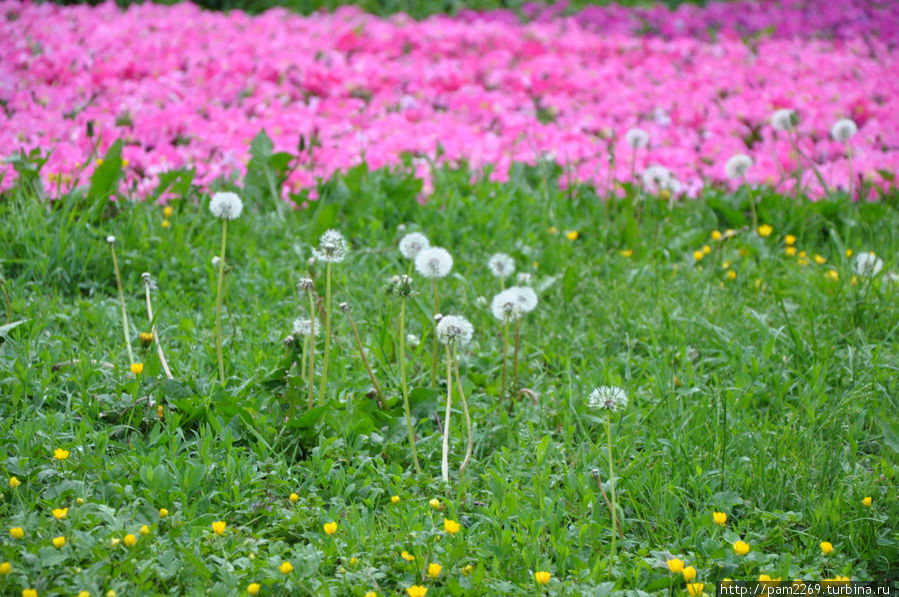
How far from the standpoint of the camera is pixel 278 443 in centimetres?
205

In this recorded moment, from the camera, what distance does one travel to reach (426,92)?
4.95 metres

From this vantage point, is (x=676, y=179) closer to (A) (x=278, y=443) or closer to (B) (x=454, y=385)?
(B) (x=454, y=385)

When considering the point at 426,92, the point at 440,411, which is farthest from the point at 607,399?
Result: the point at 426,92

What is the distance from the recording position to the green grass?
1.70 m

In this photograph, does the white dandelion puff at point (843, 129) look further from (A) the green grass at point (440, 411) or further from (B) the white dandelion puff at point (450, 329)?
(B) the white dandelion puff at point (450, 329)

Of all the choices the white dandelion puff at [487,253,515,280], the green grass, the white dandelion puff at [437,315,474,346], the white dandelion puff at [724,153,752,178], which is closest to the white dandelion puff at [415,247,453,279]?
the white dandelion puff at [437,315,474,346]

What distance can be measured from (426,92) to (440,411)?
3111mm

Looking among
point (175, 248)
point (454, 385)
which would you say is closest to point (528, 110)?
point (175, 248)

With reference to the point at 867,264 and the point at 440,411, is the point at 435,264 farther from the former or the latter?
the point at 867,264

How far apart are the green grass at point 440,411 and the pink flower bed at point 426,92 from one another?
1.91 ft

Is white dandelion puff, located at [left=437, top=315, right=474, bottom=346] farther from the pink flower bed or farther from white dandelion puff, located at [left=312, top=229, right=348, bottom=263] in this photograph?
the pink flower bed

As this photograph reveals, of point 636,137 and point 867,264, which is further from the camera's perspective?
point 636,137

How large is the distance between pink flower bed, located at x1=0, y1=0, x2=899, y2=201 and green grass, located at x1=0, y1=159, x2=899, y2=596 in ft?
1.91

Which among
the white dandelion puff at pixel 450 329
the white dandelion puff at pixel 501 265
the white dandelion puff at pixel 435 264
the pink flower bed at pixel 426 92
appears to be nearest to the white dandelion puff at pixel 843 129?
the pink flower bed at pixel 426 92
